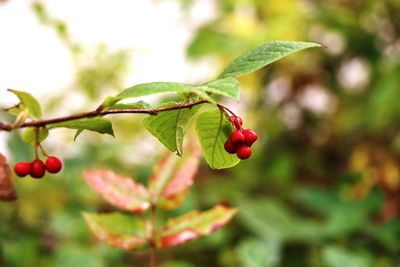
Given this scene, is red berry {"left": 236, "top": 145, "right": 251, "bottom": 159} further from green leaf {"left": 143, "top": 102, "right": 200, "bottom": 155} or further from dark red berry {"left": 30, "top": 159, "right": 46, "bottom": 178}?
dark red berry {"left": 30, "top": 159, "right": 46, "bottom": 178}

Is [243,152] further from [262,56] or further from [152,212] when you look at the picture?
[152,212]

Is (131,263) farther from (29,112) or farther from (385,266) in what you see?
(29,112)

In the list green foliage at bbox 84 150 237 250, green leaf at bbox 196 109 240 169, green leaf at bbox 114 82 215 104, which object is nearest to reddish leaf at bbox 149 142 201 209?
green foliage at bbox 84 150 237 250

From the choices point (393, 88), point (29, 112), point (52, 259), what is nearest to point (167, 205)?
point (29, 112)

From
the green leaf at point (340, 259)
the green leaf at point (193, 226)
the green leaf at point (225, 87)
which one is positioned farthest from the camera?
the green leaf at point (340, 259)

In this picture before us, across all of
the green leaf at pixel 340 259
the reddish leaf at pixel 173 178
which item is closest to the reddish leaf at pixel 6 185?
the reddish leaf at pixel 173 178

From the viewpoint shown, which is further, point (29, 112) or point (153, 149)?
point (153, 149)

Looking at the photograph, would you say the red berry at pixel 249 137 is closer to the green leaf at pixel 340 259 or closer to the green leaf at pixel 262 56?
the green leaf at pixel 262 56
